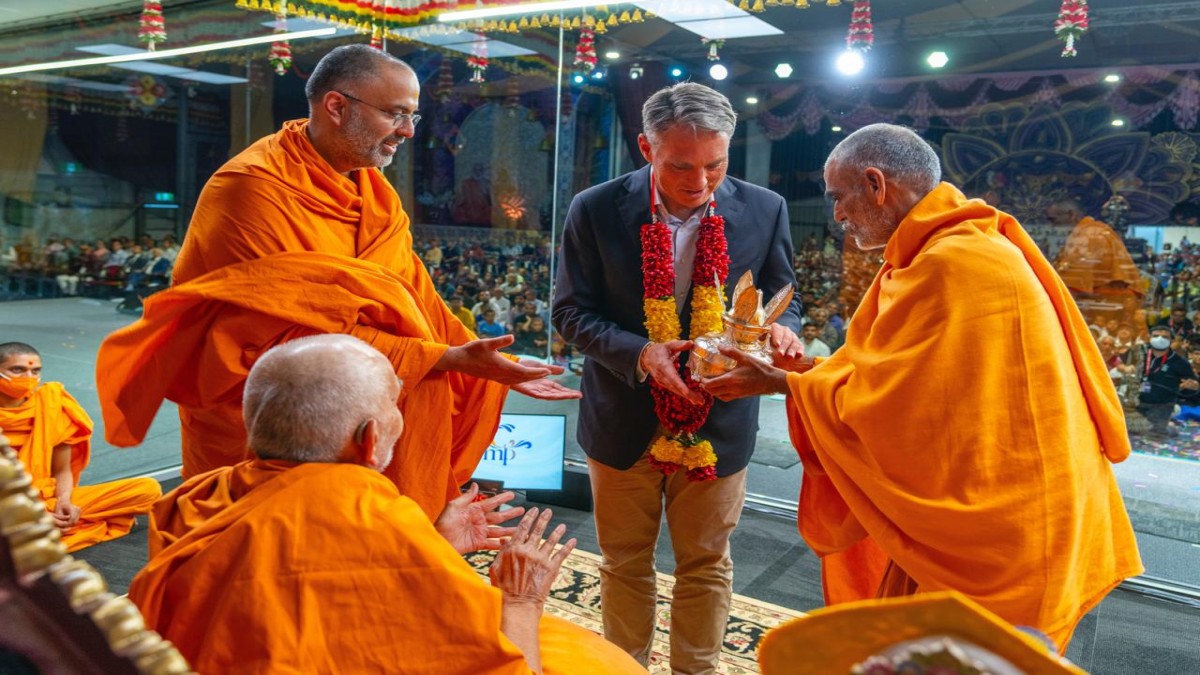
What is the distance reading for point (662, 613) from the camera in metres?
3.99

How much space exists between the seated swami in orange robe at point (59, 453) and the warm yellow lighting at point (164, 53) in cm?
153

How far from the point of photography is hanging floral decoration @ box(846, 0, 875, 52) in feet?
16.4

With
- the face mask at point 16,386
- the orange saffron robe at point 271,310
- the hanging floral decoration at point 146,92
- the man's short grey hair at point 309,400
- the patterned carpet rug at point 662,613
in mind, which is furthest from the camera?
the hanging floral decoration at point 146,92

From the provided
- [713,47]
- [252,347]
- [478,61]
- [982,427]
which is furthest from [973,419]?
[478,61]

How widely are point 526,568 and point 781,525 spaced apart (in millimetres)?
3563

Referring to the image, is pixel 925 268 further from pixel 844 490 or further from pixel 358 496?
pixel 358 496

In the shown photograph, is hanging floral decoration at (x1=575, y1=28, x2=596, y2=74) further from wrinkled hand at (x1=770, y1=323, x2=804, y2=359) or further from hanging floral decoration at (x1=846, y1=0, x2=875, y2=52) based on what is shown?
wrinkled hand at (x1=770, y1=323, x2=804, y2=359)

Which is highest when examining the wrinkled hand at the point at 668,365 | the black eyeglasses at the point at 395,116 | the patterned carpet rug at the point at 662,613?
the black eyeglasses at the point at 395,116

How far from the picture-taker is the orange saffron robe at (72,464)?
4672mm

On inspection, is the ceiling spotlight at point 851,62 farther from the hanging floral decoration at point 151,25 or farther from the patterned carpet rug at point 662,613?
the hanging floral decoration at point 151,25

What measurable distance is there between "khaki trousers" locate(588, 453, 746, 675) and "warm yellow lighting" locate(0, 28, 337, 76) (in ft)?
13.5

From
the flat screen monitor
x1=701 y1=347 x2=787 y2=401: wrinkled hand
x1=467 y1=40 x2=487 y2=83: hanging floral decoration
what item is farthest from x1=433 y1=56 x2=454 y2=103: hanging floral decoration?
x1=701 y1=347 x2=787 y2=401: wrinkled hand

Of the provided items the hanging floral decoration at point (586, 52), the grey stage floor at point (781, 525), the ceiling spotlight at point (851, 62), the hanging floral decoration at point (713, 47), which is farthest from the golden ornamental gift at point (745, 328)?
the hanging floral decoration at point (586, 52)

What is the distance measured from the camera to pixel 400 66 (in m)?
2.55
